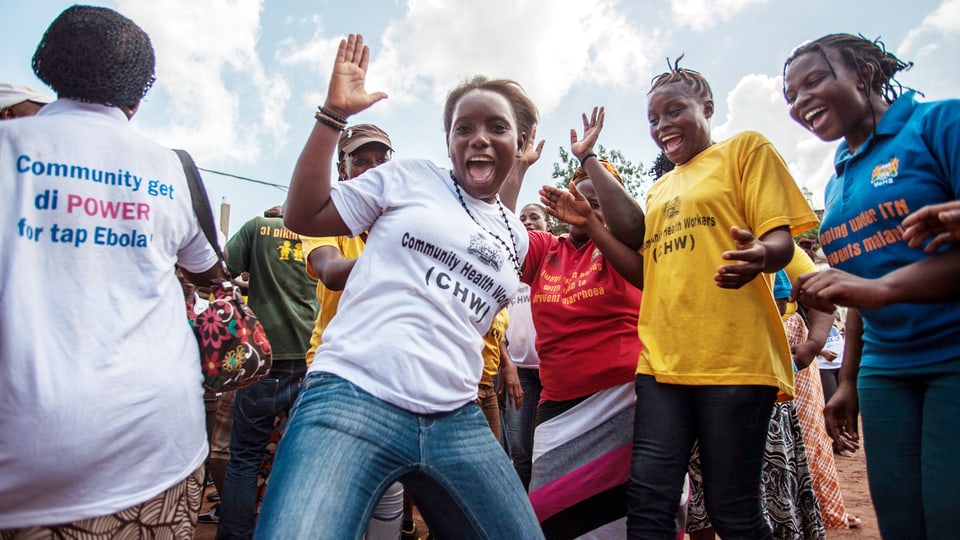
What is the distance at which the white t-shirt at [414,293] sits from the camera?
159 centimetres

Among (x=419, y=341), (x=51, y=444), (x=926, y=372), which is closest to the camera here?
(x=51, y=444)

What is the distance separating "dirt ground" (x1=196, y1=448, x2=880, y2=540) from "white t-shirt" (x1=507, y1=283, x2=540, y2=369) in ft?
5.15

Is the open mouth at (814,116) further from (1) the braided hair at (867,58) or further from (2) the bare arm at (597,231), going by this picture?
(2) the bare arm at (597,231)

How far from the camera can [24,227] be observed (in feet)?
4.35

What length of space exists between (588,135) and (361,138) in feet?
4.29

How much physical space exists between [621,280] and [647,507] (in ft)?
3.54

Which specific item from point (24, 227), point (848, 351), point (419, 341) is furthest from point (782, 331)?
point (24, 227)

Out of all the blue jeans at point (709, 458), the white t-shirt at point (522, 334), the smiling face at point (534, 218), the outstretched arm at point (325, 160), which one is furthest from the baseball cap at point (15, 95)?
the smiling face at point (534, 218)

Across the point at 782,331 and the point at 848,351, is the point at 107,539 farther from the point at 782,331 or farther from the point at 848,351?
the point at 848,351

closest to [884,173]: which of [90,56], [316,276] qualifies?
[316,276]

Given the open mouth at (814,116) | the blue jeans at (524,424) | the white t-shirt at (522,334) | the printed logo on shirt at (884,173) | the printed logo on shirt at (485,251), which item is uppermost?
the open mouth at (814,116)

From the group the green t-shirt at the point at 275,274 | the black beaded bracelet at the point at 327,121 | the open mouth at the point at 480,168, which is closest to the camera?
the black beaded bracelet at the point at 327,121

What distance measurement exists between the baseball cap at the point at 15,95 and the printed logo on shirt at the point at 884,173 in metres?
2.90

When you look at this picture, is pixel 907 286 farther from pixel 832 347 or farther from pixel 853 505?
pixel 832 347
